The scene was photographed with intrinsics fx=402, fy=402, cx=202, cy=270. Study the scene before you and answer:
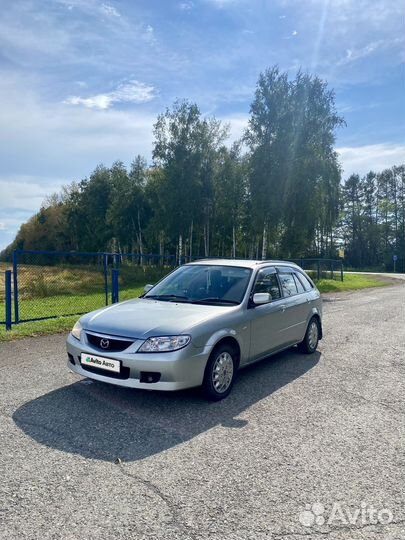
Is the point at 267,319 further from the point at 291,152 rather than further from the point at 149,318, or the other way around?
the point at 291,152

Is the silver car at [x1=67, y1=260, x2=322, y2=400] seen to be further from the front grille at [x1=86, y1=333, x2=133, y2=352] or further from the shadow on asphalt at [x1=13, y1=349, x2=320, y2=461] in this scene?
the shadow on asphalt at [x1=13, y1=349, x2=320, y2=461]

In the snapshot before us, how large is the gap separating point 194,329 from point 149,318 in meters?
Answer: 0.56

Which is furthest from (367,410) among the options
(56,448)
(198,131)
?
(198,131)

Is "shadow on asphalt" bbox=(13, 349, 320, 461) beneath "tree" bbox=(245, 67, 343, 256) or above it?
beneath

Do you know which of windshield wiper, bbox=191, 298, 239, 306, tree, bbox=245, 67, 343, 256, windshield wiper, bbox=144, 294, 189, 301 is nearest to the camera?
windshield wiper, bbox=191, 298, 239, 306

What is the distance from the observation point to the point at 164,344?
13.4ft

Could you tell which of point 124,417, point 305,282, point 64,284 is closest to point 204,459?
point 124,417

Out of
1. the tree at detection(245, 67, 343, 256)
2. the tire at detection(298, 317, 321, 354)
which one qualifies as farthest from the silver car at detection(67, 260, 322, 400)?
the tree at detection(245, 67, 343, 256)

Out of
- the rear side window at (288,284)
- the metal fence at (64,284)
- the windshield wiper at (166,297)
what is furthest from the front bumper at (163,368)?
the metal fence at (64,284)

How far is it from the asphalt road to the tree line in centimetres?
2024

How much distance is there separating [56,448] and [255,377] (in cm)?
292

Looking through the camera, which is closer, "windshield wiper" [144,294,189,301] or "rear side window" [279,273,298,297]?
"windshield wiper" [144,294,189,301]

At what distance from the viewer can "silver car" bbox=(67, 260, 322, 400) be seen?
4.06 m

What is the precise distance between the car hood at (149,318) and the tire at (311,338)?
2.47 m
